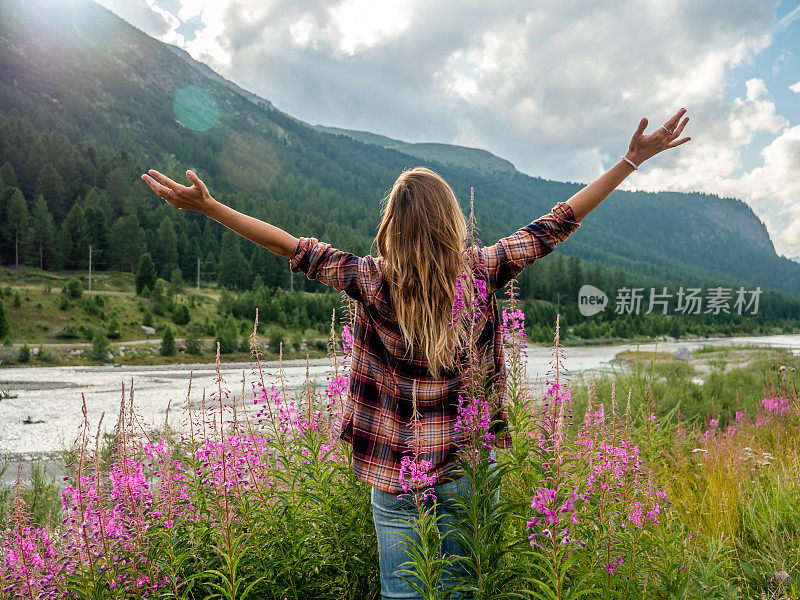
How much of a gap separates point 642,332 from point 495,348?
8122 centimetres

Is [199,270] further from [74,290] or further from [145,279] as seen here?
[74,290]

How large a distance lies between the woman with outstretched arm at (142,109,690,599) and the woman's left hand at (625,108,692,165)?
68cm

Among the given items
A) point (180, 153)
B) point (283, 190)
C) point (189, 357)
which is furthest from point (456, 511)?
point (180, 153)

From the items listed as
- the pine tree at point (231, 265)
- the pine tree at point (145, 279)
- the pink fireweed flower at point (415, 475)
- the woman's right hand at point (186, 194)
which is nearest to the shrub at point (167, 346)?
the pine tree at point (145, 279)

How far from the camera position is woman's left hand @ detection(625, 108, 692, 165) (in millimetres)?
2504

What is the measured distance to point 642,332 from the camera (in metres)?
74.1

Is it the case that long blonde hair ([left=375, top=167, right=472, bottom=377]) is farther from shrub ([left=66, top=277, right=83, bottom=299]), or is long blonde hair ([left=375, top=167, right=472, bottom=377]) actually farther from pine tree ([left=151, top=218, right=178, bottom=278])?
pine tree ([left=151, top=218, right=178, bottom=278])

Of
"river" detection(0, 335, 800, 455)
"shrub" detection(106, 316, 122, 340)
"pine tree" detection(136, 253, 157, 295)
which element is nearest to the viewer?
"river" detection(0, 335, 800, 455)

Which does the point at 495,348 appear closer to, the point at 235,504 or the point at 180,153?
the point at 235,504

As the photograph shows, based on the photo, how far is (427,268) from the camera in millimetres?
2037

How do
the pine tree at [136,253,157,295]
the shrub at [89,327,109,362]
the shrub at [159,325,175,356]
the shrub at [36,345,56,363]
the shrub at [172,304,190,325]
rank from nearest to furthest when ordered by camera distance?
the shrub at [36,345,56,363] < the shrub at [89,327,109,362] < the shrub at [159,325,175,356] < the shrub at [172,304,190,325] < the pine tree at [136,253,157,295]

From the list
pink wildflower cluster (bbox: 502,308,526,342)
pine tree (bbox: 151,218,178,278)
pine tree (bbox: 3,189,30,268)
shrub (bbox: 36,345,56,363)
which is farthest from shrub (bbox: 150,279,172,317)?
pink wildflower cluster (bbox: 502,308,526,342)
